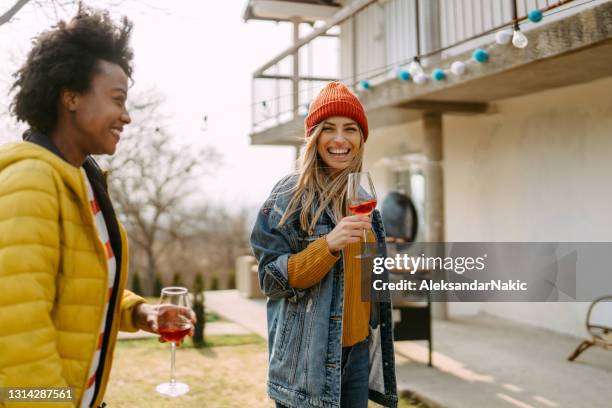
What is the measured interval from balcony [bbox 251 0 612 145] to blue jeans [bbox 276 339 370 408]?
2834mm

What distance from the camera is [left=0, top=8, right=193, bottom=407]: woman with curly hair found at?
105 centimetres

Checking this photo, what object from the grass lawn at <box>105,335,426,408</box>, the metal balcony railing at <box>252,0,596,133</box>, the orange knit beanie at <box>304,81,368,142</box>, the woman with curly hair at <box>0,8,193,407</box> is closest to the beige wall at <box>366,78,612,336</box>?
the metal balcony railing at <box>252,0,596,133</box>

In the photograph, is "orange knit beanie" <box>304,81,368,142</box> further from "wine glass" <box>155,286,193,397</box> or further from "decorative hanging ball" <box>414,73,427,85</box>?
"decorative hanging ball" <box>414,73,427,85</box>

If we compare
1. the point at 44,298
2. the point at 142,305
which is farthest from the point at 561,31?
the point at 44,298

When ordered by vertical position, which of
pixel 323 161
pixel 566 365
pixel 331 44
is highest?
pixel 331 44

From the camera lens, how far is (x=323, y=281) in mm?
1822

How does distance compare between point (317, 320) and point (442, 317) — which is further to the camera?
point (442, 317)

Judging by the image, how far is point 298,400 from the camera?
175 centimetres

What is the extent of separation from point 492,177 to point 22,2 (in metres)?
5.86

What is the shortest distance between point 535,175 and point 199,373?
453cm

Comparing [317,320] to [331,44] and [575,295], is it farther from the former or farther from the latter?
[331,44]

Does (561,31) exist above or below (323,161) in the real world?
above

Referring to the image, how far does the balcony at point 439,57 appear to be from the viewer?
13.0ft

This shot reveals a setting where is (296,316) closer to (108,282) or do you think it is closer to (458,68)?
(108,282)
